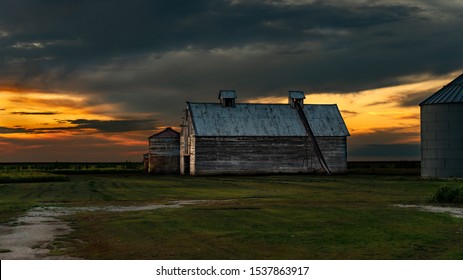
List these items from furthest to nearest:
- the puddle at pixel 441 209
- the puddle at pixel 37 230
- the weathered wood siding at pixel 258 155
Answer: the weathered wood siding at pixel 258 155, the puddle at pixel 441 209, the puddle at pixel 37 230

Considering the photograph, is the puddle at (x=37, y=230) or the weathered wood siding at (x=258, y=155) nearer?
the puddle at (x=37, y=230)

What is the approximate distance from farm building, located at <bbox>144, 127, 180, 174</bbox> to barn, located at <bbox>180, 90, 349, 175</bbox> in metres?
1.71

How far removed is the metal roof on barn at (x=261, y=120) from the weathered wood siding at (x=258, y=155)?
2.64 ft

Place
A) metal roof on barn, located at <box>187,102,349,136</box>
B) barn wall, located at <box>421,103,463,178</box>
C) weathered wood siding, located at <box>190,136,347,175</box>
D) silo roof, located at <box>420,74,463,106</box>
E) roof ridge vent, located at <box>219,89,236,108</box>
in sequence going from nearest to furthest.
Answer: barn wall, located at <box>421,103,463,178</box> < silo roof, located at <box>420,74,463,106</box> < weathered wood siding, located at <box>190,136,347,175</box> < metal roof on barn, located at <box>187,102,349,136</box> < roof ridge vent, located at <box>219,89,236,108</box>

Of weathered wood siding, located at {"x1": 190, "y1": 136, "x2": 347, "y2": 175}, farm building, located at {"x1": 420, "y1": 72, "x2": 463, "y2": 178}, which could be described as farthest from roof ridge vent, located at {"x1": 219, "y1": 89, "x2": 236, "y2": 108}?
farm building, located at {"x1": 420, "y1": 72, "x2": 463, "y2": 178}

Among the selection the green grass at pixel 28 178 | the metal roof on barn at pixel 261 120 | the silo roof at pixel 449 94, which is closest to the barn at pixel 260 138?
the metal roof on barn at pixel 261 120

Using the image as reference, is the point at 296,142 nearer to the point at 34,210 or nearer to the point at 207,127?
the point at 207,127

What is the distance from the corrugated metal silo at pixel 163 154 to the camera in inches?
3059

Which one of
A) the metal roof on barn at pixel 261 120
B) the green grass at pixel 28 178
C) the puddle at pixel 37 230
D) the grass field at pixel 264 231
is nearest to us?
the grass field at pixel 264 231

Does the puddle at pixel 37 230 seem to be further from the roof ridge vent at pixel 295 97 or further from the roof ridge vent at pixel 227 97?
the roof ridge vent at pixel 295 97

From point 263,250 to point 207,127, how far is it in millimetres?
54986

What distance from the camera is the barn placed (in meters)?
69.4

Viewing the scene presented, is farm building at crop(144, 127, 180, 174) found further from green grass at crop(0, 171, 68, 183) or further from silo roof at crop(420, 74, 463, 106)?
silo roof at crop(420, 74, 463, 106)

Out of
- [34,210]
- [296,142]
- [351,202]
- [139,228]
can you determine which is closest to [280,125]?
[296,142]
